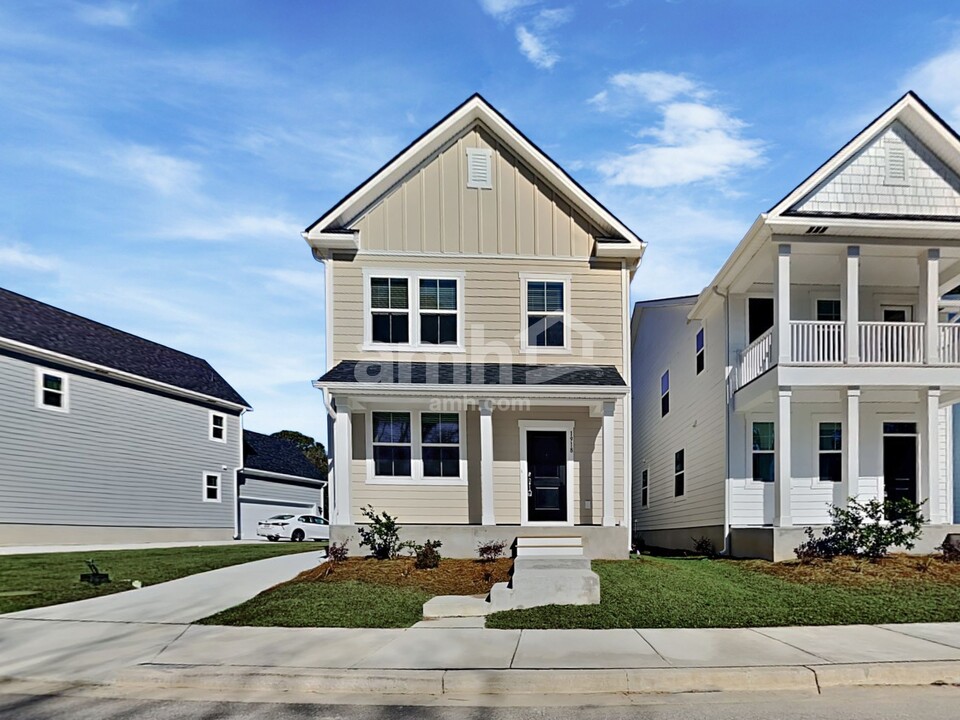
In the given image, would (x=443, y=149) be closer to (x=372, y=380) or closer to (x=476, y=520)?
(x=372, y=380)

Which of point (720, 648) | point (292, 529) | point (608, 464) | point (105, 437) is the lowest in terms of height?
point (292, 529)

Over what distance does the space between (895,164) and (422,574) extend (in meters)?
12.6

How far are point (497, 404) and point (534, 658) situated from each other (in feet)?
26.5

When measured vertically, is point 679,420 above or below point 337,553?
above

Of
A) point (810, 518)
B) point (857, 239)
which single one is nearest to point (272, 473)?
point (810, 518)

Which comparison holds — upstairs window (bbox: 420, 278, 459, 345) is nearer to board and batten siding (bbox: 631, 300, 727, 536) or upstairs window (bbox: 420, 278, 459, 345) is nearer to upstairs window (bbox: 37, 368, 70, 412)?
board and batten siding (bbox: 631, 300, 727, 536)

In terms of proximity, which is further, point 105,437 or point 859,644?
point 105,437

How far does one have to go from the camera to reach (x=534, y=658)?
704cm

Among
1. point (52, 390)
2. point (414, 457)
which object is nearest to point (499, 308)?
point (414, 457)

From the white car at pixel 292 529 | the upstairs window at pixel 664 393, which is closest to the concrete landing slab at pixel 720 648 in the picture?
the upstairs window at pixel 664 393

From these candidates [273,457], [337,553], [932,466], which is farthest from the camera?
[273,457]

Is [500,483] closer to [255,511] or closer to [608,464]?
[608,464]

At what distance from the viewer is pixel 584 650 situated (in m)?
7.35

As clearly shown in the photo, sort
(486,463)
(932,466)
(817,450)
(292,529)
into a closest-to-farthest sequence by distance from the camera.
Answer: (486,463) < (932,466) < (817,450) < (292,529)
